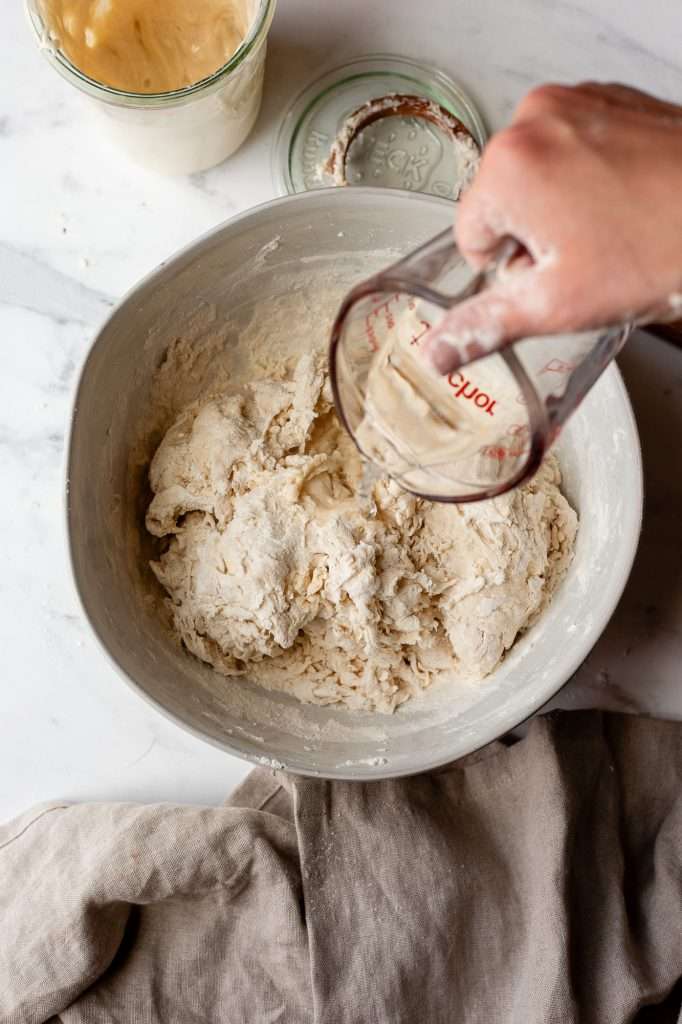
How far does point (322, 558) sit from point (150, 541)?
239 mm

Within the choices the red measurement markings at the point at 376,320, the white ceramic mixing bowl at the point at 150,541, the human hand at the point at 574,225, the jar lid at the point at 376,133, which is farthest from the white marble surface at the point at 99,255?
the human hand at the point at 574,225

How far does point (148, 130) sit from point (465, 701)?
2.58 feet

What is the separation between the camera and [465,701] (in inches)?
45.5

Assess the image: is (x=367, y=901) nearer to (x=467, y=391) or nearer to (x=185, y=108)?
(x=467, y=391)

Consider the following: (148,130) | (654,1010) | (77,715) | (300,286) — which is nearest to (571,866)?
(654,1010)

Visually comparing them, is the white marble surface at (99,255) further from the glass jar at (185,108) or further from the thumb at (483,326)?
the thumb at (483,326)

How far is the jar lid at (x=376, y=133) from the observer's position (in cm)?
130

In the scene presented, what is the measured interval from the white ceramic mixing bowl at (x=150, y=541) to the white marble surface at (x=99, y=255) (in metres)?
0.17

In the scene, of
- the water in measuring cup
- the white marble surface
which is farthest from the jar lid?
the water in measuring cup

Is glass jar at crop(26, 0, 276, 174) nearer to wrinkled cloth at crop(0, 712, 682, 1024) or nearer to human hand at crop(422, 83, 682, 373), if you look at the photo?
human hand at crop(422, 83, 682, 373)

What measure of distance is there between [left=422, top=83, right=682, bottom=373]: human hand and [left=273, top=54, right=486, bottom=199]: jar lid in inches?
25.9

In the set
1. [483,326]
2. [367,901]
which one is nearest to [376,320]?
[483,326]

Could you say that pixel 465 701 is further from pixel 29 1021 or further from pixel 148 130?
pixel 148 130

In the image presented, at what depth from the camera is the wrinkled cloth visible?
1.19 meters
